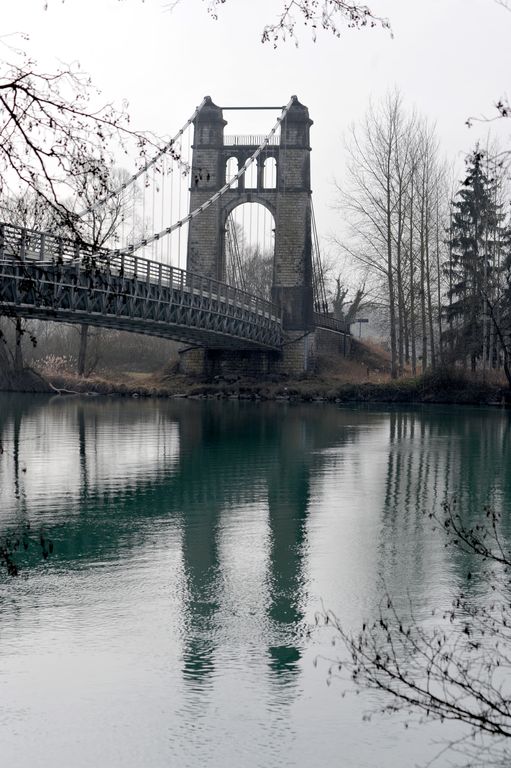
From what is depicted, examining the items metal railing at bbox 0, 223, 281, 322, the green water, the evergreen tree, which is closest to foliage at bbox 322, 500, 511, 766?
the green water

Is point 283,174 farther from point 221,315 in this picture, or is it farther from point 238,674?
point 238,674

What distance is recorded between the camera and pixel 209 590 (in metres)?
11.7

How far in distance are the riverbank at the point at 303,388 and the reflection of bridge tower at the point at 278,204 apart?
11.4 feet

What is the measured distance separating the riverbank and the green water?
1774 cm

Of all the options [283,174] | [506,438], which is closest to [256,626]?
[506,438]

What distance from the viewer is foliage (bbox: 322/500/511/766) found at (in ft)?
24.9

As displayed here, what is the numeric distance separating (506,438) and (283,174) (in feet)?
102

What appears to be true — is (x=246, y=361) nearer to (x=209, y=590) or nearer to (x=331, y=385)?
(x=331, y=385)

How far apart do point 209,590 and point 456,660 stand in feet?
10.6

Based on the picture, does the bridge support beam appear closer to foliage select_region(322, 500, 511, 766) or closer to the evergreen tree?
the evergreen tree

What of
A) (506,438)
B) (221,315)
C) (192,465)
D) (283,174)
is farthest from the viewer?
(283,174)

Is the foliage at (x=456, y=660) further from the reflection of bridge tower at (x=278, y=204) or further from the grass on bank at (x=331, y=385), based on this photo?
the reflection of bridge tower at (x=278, y=204)

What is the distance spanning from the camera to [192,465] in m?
22.8

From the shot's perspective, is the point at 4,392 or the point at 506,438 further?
the point at 4,392
